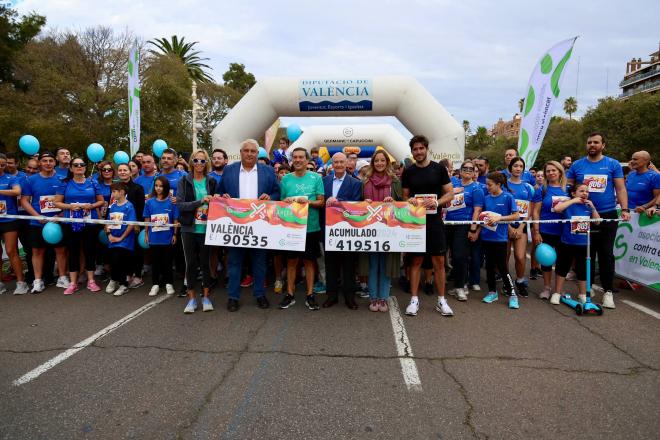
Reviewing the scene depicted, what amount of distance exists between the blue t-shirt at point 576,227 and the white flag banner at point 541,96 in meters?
3.87

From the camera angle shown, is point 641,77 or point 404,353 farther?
point 641,77

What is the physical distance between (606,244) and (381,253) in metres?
2.98

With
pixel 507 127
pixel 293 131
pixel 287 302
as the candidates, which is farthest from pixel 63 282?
pixel 507 127

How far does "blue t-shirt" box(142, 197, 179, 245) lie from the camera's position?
216 inches

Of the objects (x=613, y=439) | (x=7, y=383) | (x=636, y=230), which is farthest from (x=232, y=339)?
(x=636, y=230)

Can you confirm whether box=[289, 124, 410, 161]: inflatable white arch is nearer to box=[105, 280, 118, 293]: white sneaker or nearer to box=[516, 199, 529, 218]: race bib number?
box=[516, 199, 529, 218]: race bib number

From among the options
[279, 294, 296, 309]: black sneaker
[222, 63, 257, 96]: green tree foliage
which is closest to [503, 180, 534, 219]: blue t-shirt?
[279, 294, 296, 309]: black sneaker

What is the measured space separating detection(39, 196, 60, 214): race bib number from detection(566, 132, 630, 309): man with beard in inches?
297

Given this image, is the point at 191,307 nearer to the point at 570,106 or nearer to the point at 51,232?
the point at 51,232

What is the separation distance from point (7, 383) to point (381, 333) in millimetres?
3309

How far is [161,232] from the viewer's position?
5.50m

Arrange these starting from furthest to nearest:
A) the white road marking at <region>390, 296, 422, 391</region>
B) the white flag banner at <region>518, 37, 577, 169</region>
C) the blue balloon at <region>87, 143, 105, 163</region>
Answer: the white flag banner at <region>518, 37, 577, 169</region> → the blue balloon at <region>87, 143, 105, 163</region> → the white road marking at <region>390, 296, 422, 391</region>

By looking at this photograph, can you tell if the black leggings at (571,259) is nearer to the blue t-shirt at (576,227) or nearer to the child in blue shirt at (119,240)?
the blue t-shirt at (576,227)

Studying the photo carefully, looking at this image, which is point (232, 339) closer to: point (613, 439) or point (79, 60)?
point (613, 439)
